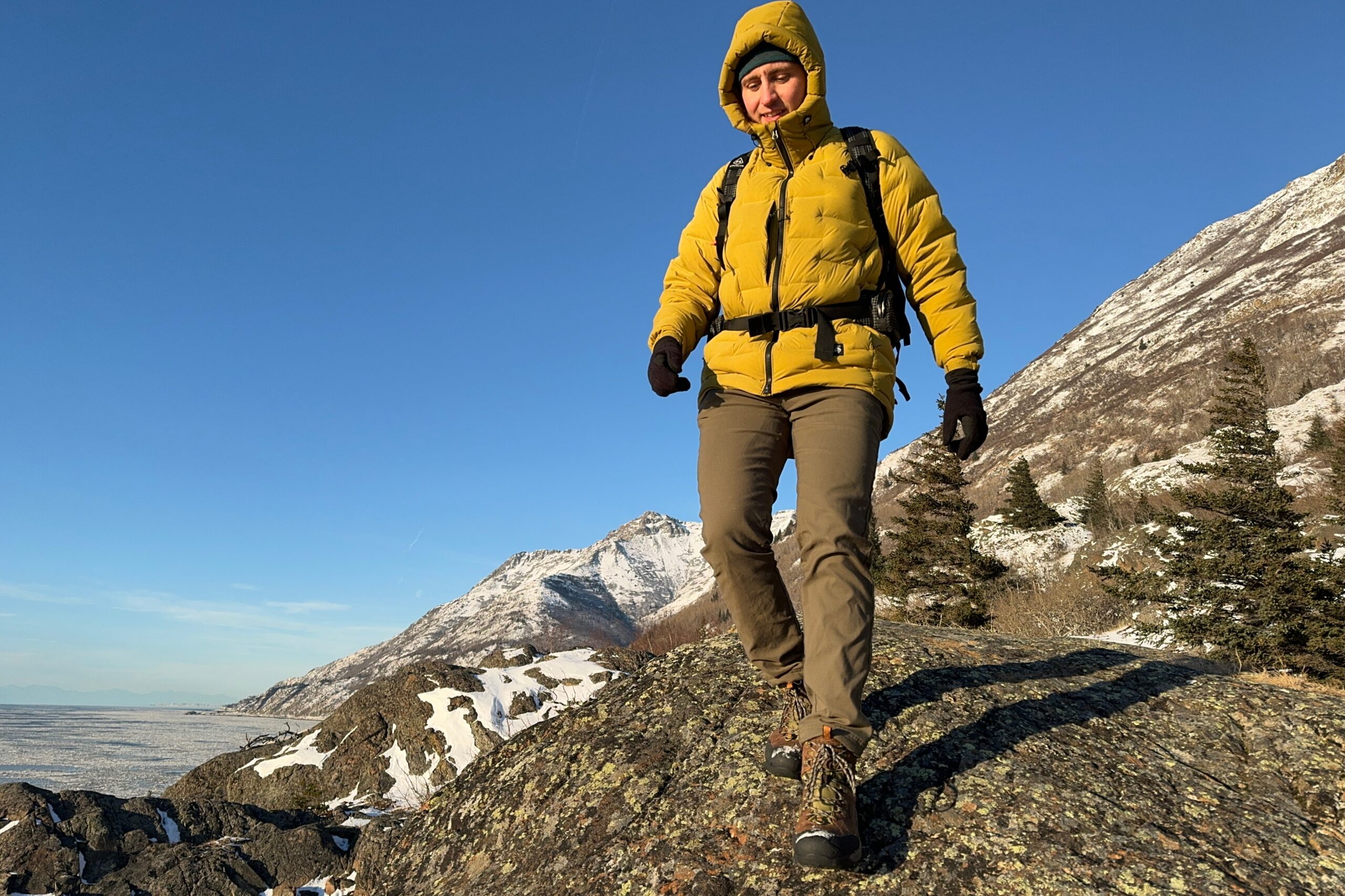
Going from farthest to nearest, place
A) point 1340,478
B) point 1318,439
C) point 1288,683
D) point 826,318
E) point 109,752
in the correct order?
point 109,752 < point 1318,439 < point 1340,478 < point 1288,683 < point 826,318

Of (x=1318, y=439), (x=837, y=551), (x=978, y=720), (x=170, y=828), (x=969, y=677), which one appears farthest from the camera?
(x=1318, y=439)

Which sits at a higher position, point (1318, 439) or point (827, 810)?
point (1318, 439)

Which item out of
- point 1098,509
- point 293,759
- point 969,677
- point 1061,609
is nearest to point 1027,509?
point 1098,509

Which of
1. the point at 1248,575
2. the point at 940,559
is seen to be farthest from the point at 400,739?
the point at 1248,575

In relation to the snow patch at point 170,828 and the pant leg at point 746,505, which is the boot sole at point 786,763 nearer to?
the pant leg at point 746,505

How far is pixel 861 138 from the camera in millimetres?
3293

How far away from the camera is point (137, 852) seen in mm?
8406

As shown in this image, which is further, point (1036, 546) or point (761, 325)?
point (1036, 546)

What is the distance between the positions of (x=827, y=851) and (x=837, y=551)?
95 centimetres

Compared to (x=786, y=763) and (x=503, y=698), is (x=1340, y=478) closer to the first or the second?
(x=503, y=698)

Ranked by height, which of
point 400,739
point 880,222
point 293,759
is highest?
point 880,222

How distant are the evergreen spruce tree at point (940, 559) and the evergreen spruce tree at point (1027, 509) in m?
9.19

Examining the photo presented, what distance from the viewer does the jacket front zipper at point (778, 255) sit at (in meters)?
3.01

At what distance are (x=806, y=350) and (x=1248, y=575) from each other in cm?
1290
